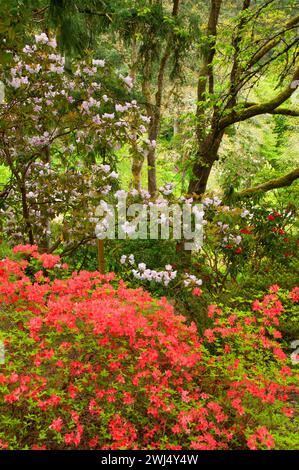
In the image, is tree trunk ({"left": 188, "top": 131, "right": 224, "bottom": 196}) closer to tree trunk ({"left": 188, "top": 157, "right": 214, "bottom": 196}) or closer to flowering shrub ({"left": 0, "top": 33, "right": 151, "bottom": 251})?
tree trunk ({"left": 188, "top": 157, "right": 214, "bottom": 196})

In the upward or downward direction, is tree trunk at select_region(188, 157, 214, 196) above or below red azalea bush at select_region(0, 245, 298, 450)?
above

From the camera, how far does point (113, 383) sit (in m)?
2.54

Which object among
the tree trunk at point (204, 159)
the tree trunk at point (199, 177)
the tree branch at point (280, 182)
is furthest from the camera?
the tree branch at point (280, 182)

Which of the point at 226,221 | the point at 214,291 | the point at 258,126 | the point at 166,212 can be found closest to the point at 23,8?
the point at 166,212

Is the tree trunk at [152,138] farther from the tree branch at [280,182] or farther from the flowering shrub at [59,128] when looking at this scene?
the flowering shrub at [59,128]

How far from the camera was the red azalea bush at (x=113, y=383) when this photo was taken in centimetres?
242

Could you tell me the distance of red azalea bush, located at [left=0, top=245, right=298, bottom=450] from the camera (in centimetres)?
242

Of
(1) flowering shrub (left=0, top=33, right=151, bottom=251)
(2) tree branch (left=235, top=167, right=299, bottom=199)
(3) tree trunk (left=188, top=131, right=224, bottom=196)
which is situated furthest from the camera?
(2) tree branch (left=235, top=167, right=299, bottom=199)

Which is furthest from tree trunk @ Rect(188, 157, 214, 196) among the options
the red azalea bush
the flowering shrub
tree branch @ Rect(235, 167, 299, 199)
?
the red azalea bush

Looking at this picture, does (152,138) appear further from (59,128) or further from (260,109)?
(59,128)

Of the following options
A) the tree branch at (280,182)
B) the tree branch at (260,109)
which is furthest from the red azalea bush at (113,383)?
→ the tree branch at (280,182)

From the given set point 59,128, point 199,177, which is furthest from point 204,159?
point 59,128

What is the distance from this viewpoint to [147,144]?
474 cm

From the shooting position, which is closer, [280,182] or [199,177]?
[199,177]
